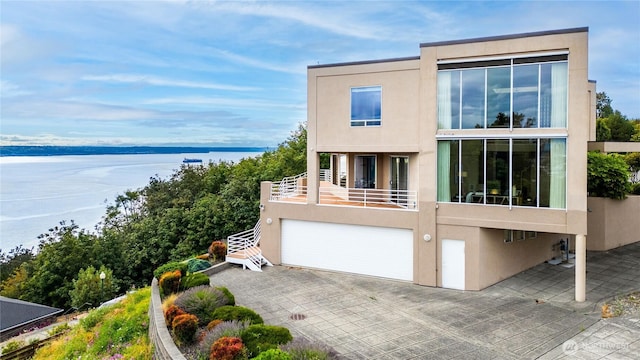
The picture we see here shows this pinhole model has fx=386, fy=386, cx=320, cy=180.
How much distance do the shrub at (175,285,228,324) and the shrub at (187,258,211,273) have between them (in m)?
5.95

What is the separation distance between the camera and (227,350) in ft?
23.8

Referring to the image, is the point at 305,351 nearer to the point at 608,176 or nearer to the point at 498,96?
the point at 498,96

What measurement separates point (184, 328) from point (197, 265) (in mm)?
8524

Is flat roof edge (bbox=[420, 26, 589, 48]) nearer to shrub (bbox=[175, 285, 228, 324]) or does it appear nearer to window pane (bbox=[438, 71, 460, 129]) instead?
window pane (bbox=[438, 71, 460, 129])

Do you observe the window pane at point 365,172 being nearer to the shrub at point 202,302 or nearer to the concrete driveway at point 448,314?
A: the concrete driveway at point 448,314

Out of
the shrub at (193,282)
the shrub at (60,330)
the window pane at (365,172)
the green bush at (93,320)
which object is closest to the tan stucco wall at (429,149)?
the window pane at (365,172)

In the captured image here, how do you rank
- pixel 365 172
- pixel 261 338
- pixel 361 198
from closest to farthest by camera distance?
pixel 261 338
pixel 361 198
pixel 365 172

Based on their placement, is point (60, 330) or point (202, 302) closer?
point (202, 302)

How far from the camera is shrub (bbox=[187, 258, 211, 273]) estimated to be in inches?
654

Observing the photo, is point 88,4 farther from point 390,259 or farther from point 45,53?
point 390,259

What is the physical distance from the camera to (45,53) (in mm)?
31281

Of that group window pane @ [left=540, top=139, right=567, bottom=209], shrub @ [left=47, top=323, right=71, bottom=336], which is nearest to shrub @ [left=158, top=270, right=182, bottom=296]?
shrub @ [left=47, top=323, right=71, bottom=336]

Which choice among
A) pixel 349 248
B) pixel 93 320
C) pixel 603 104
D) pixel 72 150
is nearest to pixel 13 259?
pixel 93 320

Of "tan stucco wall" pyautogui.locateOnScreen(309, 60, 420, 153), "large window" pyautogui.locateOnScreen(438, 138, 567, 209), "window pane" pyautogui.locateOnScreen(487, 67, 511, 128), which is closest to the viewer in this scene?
"large window" pyautogui.locateOnScreen(438, 138, 567, 209)
